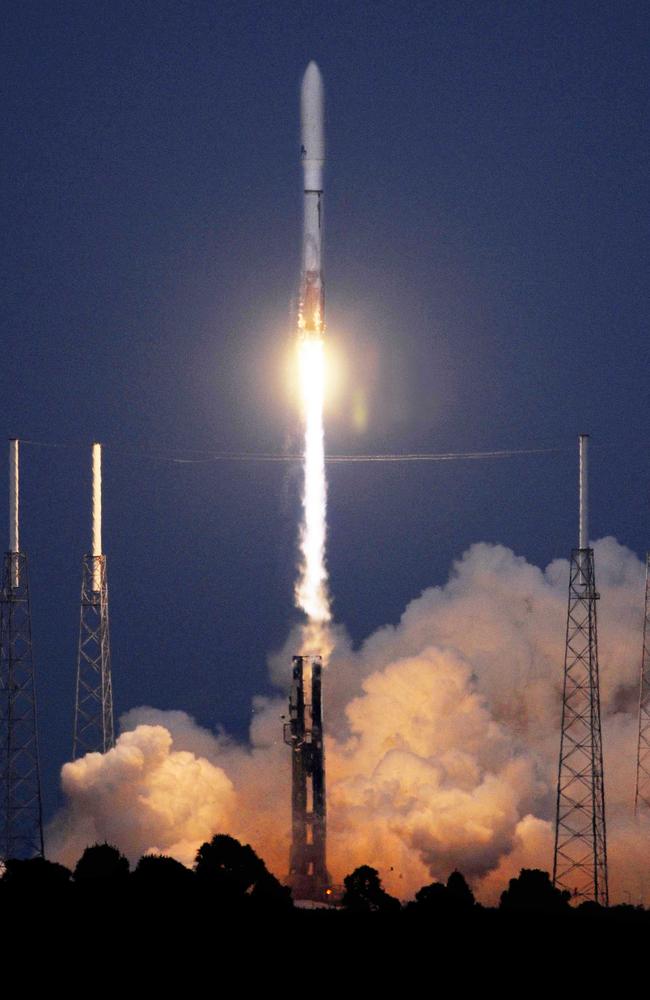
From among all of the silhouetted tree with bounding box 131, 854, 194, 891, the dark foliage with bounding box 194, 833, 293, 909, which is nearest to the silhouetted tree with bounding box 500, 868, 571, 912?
the dark foliage with bounding box 194, 833, 293, 909

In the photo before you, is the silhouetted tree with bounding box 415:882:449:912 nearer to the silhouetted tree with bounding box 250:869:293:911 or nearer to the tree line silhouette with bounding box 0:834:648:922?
the tree line silhouette with bounding box 0:834:648:922

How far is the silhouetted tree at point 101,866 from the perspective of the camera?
300ft

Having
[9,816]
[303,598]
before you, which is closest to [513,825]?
[303,598]

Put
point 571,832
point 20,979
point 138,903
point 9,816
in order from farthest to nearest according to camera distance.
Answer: point 571,832 < point 9,816 < point 138,903 < point 20,979

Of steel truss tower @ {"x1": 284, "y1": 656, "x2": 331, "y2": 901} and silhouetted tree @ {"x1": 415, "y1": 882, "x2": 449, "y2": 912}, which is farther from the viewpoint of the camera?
steel truss tower @ {"x1": 284, "y1": 656, "x2": 331, "y2": 901}

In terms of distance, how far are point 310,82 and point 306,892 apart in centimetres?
2443

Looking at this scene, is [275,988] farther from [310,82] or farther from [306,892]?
[310,82]

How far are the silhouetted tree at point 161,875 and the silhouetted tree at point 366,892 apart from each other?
4893 millimetres

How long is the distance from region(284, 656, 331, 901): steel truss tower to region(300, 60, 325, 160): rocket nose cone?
15457mm

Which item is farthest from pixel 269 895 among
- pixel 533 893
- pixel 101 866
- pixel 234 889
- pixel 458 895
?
pixel 533 893

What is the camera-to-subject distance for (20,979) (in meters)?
82.1

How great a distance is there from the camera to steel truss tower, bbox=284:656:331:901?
341 ft

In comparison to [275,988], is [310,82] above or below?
above

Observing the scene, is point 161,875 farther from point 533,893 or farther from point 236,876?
point 533,893
